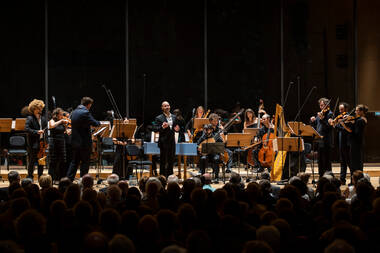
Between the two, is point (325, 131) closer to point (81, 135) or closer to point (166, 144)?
point (166, 144)

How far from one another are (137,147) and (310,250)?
21.1ft

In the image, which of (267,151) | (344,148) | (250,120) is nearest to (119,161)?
(267,151)

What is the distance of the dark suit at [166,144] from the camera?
9.07m

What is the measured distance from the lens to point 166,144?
9086mm

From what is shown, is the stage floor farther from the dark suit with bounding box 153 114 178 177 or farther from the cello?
the dark suit with bounding box 153 114 178 177

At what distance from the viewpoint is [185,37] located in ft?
41.3

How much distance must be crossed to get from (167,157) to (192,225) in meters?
5.62

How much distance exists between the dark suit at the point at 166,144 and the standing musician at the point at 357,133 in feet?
10.1

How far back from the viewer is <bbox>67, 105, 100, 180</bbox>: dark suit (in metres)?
8.04

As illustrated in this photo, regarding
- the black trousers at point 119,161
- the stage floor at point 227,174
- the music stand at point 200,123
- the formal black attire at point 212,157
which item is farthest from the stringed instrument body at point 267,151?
the black trousers at point 119,161

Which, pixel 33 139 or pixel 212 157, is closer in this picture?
pixel 33 139

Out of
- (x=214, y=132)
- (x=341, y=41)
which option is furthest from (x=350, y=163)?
(x=341, y=41)

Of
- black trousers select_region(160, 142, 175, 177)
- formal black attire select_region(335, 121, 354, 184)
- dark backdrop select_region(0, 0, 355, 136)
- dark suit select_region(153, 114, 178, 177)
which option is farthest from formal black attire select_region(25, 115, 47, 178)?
formal black attire select_region(335, 121, 354, 184)

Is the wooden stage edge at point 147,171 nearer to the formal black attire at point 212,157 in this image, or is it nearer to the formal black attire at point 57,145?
the formal black attire at point 212,157
